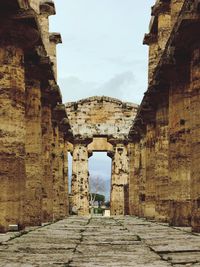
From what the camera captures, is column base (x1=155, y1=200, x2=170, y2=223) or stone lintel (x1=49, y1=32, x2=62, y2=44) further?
stone lintel (x1=49, y1=32, x2=62, y2=44)

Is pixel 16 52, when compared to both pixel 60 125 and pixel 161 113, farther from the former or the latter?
pixel 60 125

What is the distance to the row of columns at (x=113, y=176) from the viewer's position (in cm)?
3647

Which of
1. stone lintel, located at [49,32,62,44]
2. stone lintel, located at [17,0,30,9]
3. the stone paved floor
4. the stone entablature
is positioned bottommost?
the stone paved floor

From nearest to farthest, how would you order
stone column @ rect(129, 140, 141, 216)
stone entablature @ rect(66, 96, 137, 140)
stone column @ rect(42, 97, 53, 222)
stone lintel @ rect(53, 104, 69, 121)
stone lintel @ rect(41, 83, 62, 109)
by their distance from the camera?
1. stone lintel @ rect(41, 83, 62, 109)
2. stone column @ rect(42, 97, 53, 222)
3. stone lintel @ rect(53, 104, 69, 121)
4. stone column @ rect(129, 140, 141, 216)
5. stone entablature @ rect(66, 96, 137, 140)

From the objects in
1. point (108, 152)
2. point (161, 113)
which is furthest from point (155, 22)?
point (108, 152)

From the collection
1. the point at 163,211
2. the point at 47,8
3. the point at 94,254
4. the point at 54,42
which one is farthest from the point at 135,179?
the point at 94,254

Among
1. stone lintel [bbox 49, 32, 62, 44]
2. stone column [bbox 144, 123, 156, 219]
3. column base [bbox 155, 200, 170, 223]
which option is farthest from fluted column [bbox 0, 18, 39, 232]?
stone lintel [bbox 49, 32, 62, 44]

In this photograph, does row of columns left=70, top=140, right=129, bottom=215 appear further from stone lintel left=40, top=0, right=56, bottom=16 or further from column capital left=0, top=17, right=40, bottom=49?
column capital left=0, top=17, right=40, bottom=49

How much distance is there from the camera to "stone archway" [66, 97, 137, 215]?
36.6 meters

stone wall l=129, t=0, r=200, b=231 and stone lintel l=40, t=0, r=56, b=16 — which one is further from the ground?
stone lintel l=40, t=0, r=56, b=16

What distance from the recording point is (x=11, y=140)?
37.5ft

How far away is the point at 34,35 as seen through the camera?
11914 mm

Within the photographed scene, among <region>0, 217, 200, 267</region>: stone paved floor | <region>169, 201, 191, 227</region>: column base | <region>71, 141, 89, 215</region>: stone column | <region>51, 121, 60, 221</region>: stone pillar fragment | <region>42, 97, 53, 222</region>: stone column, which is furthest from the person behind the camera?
<region>71, 141, 89, 215</region>: stone column

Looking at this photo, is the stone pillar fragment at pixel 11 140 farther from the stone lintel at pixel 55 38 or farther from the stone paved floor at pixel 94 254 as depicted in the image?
the stone lintel at pixel 55 38
